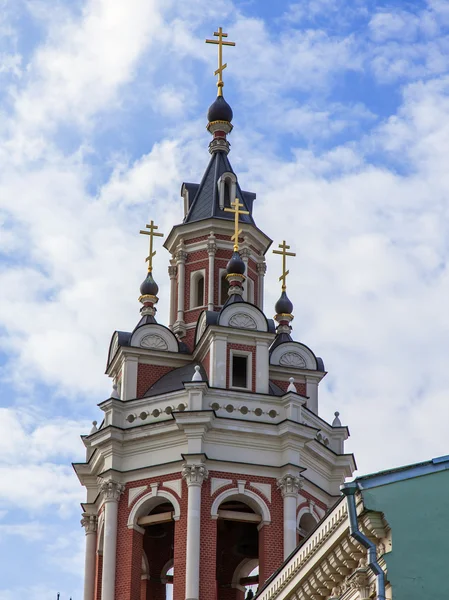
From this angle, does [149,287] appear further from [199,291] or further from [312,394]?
[312,394]

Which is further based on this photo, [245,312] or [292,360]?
[292,360]

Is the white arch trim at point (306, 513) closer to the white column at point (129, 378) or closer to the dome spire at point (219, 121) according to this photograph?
the white column at point (129, 378)

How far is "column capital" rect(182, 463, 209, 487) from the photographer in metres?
39.2

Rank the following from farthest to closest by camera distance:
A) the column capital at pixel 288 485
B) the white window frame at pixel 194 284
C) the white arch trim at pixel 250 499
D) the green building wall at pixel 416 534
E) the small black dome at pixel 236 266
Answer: the white window frame at pixel 194 284 < the small black dome at pixel 236 266 < the column capital at pixel 288 485 < the white arch trim at pixel 250 499 < the green building wall at pixel 416 534

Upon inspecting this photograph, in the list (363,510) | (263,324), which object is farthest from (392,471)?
(263,324)

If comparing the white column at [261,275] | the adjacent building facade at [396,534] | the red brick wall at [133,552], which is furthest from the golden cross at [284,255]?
the adjacent building facade at [396,534]

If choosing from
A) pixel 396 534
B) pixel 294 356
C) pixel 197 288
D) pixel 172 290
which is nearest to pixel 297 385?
pixel 294 356

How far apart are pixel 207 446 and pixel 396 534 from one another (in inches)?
661

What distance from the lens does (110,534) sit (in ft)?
131

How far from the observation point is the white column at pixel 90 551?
41.9m

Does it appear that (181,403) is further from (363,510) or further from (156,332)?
(363,510)

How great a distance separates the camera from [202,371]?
41562 mm

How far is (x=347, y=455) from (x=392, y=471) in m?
18.4

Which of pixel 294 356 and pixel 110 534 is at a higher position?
pixel 294 356
